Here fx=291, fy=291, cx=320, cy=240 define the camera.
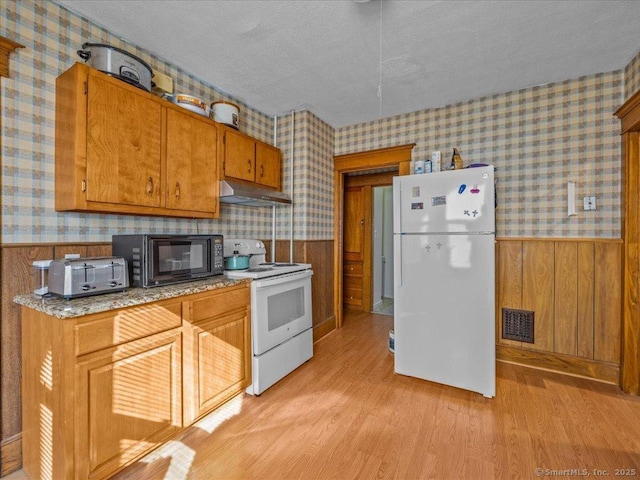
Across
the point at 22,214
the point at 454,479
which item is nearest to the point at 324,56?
the point at 22,214

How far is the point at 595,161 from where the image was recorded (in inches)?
97.7

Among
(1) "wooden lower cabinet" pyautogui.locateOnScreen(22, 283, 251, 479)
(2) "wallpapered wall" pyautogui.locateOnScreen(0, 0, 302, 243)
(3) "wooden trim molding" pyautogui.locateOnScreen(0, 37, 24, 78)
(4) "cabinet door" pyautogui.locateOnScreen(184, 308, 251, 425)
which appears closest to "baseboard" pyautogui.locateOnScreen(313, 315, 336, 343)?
(4) "cabinet door" pyautogui.locateOnScreen(184, 308, 251, 425)

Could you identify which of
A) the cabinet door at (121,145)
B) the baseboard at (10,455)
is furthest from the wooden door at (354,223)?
the baseboard at (10,455)

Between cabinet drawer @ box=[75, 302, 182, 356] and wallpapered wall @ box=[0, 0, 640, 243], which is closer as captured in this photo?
cabinet drawer @ box=[75, 302, 182, 356]

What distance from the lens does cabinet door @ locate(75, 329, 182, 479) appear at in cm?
131

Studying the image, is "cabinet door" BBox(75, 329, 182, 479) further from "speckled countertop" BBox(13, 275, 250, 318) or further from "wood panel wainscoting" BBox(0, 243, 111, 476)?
"wood panel wainscoting" BBox(0, 243, 111, 476)

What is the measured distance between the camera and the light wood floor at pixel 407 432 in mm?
1529

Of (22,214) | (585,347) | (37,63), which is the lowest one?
(585,347)

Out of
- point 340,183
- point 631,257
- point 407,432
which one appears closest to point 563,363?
point 631,257

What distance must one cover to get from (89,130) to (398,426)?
2510 millimetres

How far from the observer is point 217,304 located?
193 centimetres

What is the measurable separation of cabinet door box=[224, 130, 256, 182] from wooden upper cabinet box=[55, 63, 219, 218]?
0.91ft

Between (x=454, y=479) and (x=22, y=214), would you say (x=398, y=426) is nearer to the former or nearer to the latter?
(x=454, y=479)

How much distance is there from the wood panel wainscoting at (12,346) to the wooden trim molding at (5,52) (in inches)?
35.3
